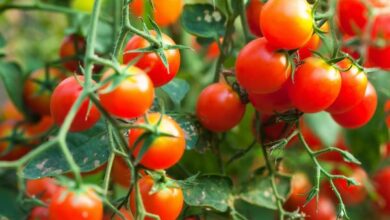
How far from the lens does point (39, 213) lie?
84 cm

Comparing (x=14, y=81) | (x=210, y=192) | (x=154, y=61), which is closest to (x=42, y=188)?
(x=14, y=81)

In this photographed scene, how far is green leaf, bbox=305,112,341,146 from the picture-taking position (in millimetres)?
1082

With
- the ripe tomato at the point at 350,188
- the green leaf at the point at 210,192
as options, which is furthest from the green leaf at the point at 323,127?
the green leaf at the point at 210,192

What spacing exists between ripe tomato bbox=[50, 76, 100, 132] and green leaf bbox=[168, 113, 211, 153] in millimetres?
160

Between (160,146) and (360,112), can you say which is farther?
(360,112)

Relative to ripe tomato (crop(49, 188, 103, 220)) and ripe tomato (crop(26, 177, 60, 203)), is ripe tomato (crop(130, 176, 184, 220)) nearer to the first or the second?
ripe tomato (crop(49, 188, 103, 220))

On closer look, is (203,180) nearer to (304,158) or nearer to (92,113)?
(92,113)

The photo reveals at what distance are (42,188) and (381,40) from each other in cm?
53

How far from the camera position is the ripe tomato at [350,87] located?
2.42 ft

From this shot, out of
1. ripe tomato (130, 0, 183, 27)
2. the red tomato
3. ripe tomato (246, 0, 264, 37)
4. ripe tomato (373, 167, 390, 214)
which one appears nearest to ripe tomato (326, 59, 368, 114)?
ripe tomato (246, 0, 264, 37)

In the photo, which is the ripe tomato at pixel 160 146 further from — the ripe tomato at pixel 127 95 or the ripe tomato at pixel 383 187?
the ripe tomato at pixel 383 187

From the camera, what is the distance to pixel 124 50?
2.37ft

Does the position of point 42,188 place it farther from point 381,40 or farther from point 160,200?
point 381,40

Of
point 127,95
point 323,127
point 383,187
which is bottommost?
point 383,187
